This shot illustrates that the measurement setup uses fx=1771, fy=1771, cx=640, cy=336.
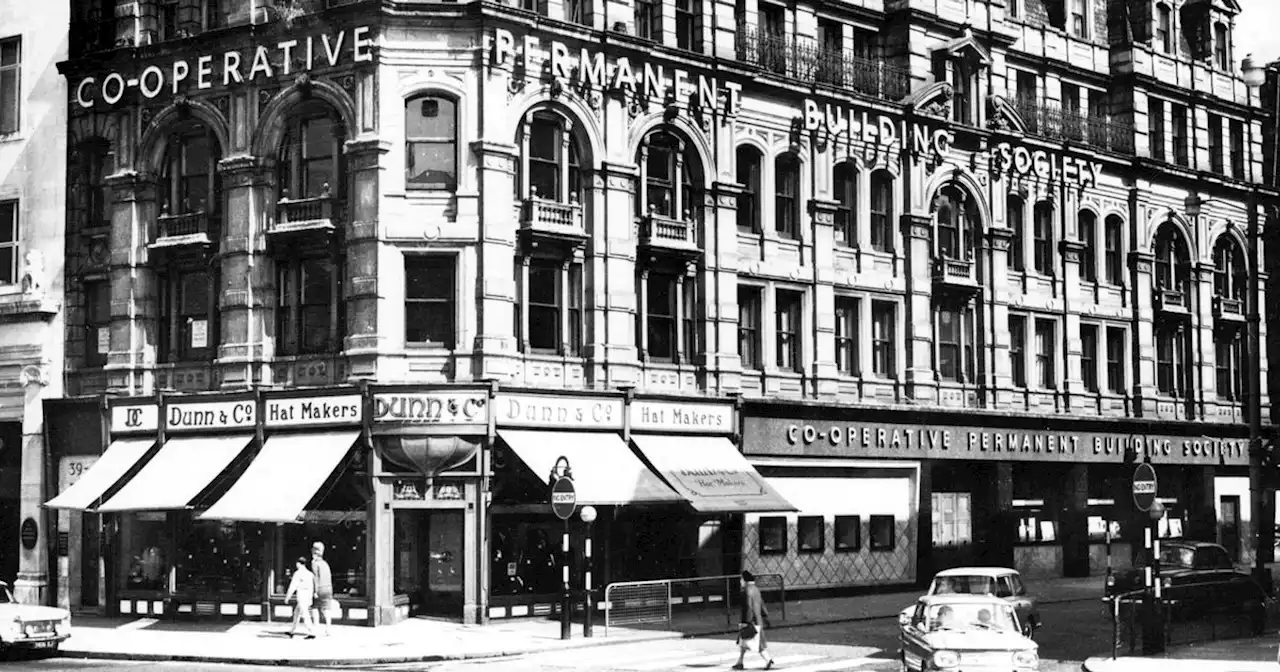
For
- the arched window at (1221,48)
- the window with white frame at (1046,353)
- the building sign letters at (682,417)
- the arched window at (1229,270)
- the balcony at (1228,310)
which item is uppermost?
the arched window at (1221,48)

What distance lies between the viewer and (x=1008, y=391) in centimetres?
5284

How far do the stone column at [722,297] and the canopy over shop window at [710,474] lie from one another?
166 cm

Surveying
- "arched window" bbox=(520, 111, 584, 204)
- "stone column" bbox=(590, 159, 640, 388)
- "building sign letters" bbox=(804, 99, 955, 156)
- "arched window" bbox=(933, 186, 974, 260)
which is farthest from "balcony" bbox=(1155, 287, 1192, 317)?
"arched window" bbox=(520, 111, 584, 204)

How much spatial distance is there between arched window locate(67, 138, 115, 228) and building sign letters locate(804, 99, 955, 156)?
18181 millimetres

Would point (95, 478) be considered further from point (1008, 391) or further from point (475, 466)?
point (1008, 391)

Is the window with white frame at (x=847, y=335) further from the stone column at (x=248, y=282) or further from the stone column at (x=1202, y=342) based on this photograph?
the stone column at (x=1202, y=342)

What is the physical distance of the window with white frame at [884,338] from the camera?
49344 millimetres

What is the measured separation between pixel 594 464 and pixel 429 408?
4.12m

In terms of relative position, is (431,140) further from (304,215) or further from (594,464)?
(594,464)

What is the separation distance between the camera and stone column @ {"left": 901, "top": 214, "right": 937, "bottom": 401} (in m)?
49.8

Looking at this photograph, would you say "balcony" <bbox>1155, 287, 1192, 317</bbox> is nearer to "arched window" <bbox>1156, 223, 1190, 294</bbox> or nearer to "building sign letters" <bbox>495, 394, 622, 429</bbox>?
"arched window" <bbox>1156, 223, 1190, 294</bbox>

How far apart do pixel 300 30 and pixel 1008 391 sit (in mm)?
24142

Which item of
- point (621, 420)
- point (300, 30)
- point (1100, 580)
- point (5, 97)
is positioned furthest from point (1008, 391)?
point (5, 97)

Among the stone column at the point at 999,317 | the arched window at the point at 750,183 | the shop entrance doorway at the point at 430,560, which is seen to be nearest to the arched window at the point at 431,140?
the shop entrance doorway at the point at 430,560
